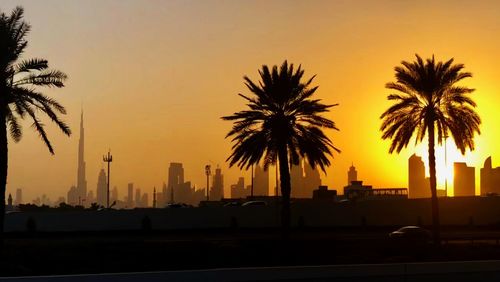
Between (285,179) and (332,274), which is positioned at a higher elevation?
(285,179)

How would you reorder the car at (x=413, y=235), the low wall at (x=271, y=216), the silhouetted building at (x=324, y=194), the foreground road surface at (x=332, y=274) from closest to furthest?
the foreground road surface at (x=332, y=274), the car at (x=413, y=235), the low wall at (x=271, y=216), the silhouetted building at (x=324, y=194)

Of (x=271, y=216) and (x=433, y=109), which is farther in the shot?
(x=271, y=216)

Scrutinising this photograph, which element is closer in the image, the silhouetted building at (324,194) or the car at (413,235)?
the car at (413,235)

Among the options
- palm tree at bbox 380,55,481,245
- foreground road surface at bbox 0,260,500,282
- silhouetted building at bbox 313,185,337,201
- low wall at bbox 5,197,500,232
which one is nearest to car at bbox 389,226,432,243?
palm tree at bbox 380,55,481,245

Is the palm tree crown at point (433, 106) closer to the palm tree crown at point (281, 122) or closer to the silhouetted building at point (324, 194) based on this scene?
the palm tree crown at point (281, 122)

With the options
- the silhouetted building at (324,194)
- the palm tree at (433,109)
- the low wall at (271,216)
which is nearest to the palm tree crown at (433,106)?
the palm tree at (433,109)

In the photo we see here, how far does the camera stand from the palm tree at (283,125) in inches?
1591

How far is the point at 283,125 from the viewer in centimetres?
4016

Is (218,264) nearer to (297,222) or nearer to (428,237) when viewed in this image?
(428,237)

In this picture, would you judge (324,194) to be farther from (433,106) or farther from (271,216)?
(433,106)

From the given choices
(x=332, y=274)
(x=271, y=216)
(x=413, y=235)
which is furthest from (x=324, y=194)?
(x=332, y=274)

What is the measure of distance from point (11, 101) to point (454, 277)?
25.3m

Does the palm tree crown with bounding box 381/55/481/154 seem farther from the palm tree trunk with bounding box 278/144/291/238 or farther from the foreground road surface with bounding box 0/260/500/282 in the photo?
the foreground road surface with bounding box 0/260/500/282

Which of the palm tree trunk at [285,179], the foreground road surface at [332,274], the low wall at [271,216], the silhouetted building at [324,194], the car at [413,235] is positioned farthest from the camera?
the silhouetted building at [324,194]
